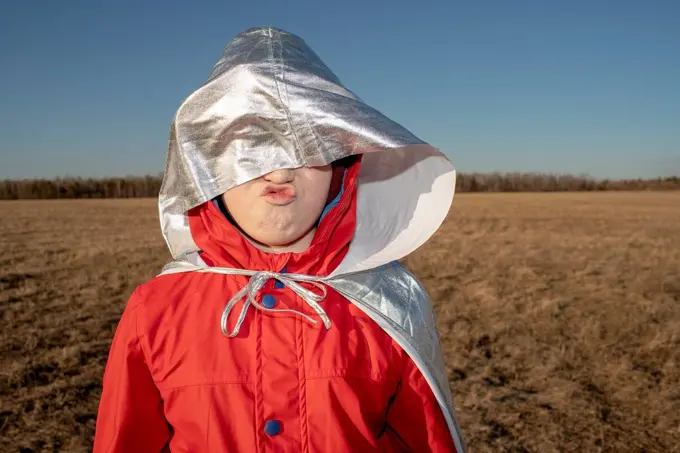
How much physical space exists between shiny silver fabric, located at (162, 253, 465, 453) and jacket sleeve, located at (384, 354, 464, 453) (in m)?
0.03

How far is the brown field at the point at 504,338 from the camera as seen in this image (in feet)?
14.1

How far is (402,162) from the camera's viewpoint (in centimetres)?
224

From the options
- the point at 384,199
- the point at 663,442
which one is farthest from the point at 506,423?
the point at 384,199

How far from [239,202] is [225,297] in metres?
0.29

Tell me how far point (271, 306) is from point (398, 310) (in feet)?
1.36

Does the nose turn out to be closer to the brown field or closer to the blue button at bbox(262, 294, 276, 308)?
the blue button at bbox(262, 294, 276, 308)

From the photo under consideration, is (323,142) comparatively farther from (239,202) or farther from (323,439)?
(323,439)

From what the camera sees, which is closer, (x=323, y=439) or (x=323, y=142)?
(x=323, y=439)

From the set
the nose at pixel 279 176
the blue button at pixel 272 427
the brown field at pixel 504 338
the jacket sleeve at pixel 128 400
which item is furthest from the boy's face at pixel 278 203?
the brown field at pixel 504 338

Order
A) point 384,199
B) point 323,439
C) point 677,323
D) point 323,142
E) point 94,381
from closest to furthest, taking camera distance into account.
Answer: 1. point 323,439
2. point 323,142
3. point 384,199
4. point 94,381
5. point 677,323

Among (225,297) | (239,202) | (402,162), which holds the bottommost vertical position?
(225,297)

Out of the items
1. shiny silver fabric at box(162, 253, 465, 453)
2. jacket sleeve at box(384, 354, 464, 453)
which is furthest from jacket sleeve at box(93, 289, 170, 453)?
jacket sleeve at box(384, 354, 464, 453)

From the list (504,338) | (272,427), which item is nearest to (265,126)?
(272,427)

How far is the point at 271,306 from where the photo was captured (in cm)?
170
